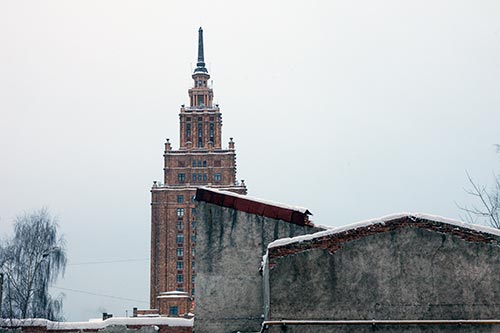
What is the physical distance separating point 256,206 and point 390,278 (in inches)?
266

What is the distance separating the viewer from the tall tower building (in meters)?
114

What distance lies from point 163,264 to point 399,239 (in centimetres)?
9739

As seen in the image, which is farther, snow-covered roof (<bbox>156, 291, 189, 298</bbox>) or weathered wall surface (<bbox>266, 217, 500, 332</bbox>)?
snow-covered roof (<bbox>156, 291, 189, 298</bbox>)

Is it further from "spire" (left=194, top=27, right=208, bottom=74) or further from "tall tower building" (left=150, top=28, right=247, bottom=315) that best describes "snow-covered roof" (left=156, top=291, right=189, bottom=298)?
"spire" (left=194, top=27, right=208, bottom=74)

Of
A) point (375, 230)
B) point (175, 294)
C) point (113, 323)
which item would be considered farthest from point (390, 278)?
point (175, 294)

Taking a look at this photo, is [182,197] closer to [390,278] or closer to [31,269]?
[31,269]

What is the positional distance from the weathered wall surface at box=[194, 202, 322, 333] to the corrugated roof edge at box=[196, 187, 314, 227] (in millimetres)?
172

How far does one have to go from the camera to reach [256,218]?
25.5 meters

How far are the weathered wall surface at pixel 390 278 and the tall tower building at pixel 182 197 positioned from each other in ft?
306

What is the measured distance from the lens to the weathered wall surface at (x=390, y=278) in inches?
773

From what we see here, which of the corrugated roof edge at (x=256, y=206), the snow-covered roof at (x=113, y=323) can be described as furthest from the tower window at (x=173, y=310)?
the corrugated roof edge at (x=256, y=206)

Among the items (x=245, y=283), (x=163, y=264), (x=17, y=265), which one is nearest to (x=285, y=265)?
(x=245, y=283)

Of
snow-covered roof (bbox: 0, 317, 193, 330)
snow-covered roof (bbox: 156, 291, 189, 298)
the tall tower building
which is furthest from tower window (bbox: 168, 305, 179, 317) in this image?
snow-covered roof (bbox: 0, 317, 193, 330)

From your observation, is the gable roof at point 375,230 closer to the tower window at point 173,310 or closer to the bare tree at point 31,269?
the bare tree at point 31,269
